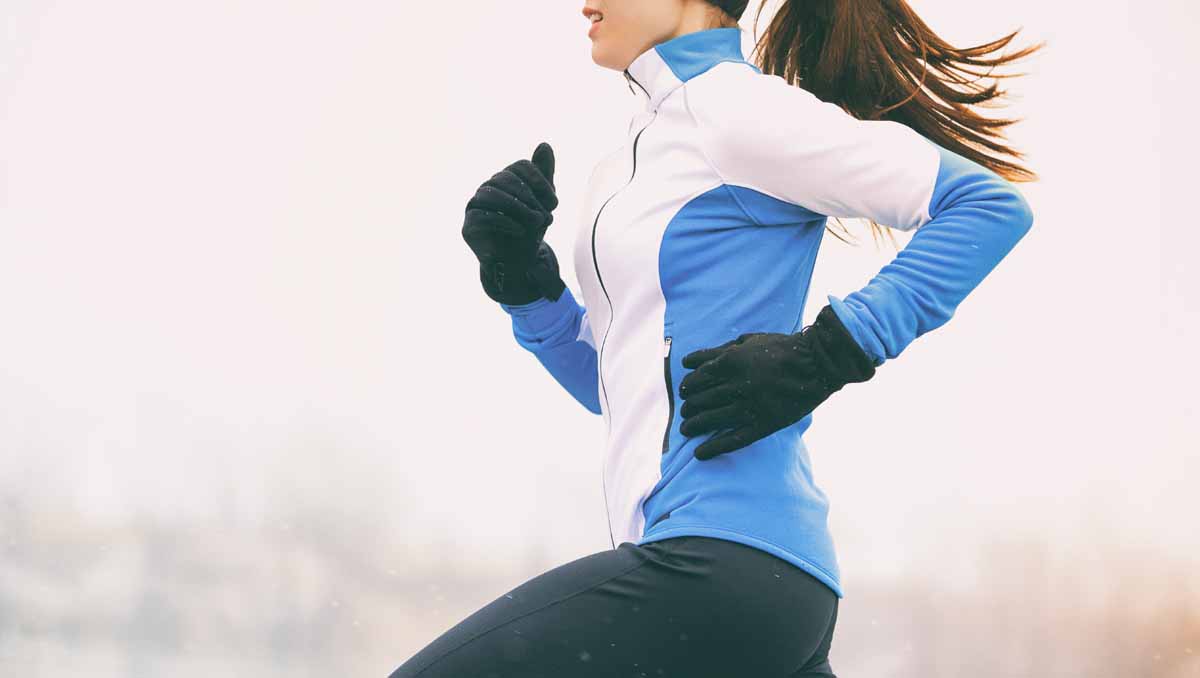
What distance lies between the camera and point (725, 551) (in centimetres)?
89

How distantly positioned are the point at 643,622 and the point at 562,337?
460 millimetres

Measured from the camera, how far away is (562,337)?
1261 millimetres

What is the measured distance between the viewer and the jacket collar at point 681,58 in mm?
1056

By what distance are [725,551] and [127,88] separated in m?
2.88

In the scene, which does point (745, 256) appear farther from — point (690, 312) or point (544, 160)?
point (544, 160)

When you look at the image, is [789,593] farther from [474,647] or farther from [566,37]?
[566,37]

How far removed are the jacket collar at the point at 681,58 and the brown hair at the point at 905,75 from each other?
0.05 m

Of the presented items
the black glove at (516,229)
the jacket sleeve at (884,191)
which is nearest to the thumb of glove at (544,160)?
the black glove at (516,229)

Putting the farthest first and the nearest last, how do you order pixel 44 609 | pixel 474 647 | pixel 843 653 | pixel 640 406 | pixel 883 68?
pixel 44 609 < pixel 843 653 < pixel 883 68 < pixel 640 406 < pixel 474 647

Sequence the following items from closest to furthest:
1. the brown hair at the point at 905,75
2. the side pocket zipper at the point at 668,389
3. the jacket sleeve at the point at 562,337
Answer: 1. the side pocket zipper at the point at 668,389
2. the brown hair at the point at 905,75
3. the jacket sleeve at the point at 562,337

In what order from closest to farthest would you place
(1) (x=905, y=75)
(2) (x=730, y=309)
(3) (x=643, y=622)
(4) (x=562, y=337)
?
(3) (x=643, y=622), (2) (x=730, y=309), (1) (x=905, y=75), (4) (x=562, y=337)

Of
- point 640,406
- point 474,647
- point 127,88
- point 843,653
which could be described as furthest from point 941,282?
point 127,88

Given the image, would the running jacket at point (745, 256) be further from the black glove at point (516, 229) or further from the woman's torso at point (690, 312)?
the black glove at point (516, 229)

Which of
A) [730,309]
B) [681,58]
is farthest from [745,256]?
[681,58]
